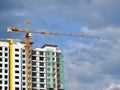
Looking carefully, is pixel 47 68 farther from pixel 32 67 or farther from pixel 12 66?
pixel 12 66

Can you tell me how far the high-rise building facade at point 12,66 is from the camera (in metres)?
182

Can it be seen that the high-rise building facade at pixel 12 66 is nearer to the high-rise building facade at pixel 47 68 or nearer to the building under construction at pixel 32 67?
the building under construction at pixel 32 67

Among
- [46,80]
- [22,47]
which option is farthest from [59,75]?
[22,47]

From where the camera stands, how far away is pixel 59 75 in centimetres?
19525

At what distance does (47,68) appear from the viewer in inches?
7613

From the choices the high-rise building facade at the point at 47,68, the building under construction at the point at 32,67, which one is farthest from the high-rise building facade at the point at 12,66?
the high-rise building facade at the point at 47,68

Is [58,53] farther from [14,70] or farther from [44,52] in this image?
[14,70]

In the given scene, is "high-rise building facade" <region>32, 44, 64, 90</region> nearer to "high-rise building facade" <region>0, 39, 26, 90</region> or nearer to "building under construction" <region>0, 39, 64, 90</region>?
"building under construction" <region>0, 39, 64, 90</region>

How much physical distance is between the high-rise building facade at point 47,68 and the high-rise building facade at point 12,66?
6.94 metres

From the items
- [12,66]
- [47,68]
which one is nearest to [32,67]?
[47,68]

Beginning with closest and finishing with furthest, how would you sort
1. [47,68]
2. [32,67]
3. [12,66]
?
[12,66], [32,67], [47,68]

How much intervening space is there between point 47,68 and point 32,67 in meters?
6.55

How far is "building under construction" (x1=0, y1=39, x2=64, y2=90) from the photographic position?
7185 inches

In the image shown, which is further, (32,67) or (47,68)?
(47,68)
